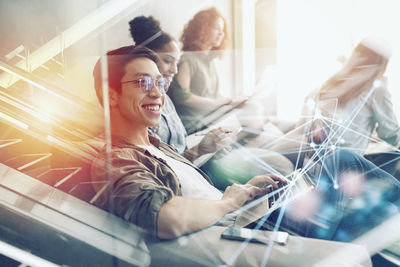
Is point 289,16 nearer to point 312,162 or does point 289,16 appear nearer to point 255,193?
point 312,162

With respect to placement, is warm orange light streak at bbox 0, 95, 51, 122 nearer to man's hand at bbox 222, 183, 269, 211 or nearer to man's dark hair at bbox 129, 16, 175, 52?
man's dark hair at bbox 129, 16, 175, 52

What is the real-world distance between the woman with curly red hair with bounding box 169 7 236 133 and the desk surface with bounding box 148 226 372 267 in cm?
66

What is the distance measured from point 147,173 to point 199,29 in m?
0.79

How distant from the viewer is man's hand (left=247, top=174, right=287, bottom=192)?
101 cm

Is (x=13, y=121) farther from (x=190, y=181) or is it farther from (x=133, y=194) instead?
(x=190, y=181)

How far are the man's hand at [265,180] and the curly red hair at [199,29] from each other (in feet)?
2.16

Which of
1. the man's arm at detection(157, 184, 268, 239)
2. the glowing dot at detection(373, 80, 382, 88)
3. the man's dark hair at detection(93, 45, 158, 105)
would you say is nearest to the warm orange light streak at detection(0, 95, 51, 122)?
the man's dark hair at detection(93, 45, 158, 105)

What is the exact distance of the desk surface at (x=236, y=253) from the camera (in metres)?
0.79

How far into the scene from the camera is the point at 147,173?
0.86m

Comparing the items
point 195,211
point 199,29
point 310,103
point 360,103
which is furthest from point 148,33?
point 360,103

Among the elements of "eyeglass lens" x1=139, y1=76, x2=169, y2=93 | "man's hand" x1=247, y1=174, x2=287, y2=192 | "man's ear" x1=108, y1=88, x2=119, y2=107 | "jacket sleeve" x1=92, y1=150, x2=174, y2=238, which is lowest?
"man's hand" x1=247, y1=174, x2=287, y2=192

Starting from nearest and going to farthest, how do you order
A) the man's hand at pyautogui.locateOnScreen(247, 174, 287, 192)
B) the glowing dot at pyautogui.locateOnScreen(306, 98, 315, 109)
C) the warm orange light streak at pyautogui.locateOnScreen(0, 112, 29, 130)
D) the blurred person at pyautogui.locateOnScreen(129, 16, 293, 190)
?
the warm orange light streak at pyautogui.locateOnScreen(0, 112, 29, 130) → the man's hand at pyautogui.locateOnScreen(247, 174, 287, 192) → the blurred person at pyautogui.locateOnScreen(129, 16, 293, 190) → the glowing dot at pyautogui.locateOnScreen(306, 98, 315, 109)

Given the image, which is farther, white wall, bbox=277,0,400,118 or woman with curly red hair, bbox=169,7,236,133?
woman with curly red hair, bbox=169,7,236,133

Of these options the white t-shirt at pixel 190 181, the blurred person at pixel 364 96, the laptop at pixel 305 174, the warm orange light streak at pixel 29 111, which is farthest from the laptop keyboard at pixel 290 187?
the warm orange light streak at pixel 29 111
